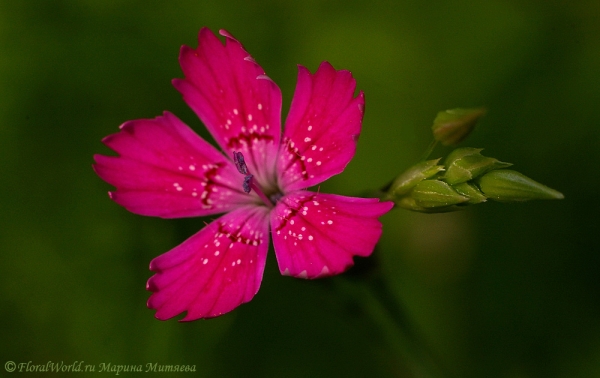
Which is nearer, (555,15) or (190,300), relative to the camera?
(190,300)

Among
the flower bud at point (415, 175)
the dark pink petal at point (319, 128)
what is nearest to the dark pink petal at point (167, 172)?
the dark pink petal at point (319, 128)

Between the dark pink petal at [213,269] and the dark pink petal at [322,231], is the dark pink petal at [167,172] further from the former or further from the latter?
the dark pink petal at [322,231]

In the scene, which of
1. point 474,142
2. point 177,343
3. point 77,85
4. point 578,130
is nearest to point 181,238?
point 177,343

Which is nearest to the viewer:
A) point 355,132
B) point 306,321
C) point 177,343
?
point 355,132

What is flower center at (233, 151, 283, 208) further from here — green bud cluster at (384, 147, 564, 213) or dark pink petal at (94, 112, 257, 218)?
green bud cluster at (384, 147, 564, 213)

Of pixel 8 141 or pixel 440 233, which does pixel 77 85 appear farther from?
pixel 440 233

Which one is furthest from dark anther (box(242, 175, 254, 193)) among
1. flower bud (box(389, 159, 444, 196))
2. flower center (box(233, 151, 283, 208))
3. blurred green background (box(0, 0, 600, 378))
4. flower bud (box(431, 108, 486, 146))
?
blurred green background (box(0, 0, 600, 378))
